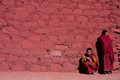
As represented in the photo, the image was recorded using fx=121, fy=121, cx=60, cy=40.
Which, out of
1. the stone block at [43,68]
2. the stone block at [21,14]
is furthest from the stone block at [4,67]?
the stone block at [21,14]

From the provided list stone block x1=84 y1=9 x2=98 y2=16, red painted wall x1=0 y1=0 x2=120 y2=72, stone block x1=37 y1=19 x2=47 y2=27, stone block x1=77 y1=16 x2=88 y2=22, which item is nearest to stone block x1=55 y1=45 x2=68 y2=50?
red painted wall x1=0 y1=0 x2=120 y2=72

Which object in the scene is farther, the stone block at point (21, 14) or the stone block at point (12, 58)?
the stone block at point (21, 14)

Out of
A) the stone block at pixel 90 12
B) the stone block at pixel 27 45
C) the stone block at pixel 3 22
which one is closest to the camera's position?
the stone block at pixel 27 45

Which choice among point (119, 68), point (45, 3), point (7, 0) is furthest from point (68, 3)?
point (119, 68)

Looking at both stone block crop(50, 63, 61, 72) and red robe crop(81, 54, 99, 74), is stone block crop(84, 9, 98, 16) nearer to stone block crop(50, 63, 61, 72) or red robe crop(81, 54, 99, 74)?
red robe crop(81, 54, 99, 74)

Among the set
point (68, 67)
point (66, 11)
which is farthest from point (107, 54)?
point (66, 11)

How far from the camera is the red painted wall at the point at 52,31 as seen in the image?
302 cm

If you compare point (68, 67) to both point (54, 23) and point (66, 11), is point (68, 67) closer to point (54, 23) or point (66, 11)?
point (54, 23)

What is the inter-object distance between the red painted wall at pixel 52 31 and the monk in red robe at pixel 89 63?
0.19 metres

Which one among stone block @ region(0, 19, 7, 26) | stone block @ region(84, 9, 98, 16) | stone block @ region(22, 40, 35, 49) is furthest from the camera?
stone block @ region(84, 9, 98, 16)

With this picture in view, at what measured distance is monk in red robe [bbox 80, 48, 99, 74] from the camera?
278 centimetres

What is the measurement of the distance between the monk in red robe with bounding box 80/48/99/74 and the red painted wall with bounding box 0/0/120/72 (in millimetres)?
195

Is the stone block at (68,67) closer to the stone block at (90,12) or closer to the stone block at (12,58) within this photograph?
the stone block at (12,58)

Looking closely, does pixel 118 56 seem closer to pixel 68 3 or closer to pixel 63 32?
pixel 63 32
